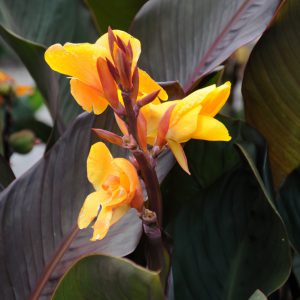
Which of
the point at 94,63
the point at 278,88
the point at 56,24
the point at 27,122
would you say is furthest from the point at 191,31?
the point at 27,122

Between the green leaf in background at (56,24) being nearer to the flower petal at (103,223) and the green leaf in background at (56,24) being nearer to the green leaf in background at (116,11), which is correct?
the green leaf in background at (116,11)

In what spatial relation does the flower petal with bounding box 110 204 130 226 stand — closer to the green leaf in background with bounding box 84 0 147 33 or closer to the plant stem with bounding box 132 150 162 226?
the plant stem with bounding box 132 150 162 226

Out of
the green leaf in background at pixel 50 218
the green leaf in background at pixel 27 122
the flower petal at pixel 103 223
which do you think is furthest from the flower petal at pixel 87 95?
the green leaf in background at pixel 27 122

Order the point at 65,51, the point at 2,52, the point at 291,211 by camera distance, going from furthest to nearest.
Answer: the point at 2,52 → the point at 291,211 → the point at 65,51

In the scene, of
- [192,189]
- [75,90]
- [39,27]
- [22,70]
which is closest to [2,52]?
[22,70]

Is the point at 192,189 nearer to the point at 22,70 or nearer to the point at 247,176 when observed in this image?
the point at 247,176
